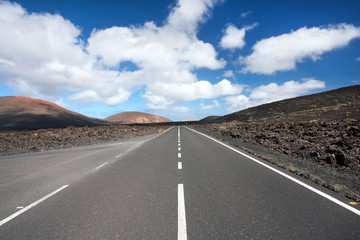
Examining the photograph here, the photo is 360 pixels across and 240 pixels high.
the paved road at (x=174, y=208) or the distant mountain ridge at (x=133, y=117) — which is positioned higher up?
the distant mountain ridge at (x=133, y=117)

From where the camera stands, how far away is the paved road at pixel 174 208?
124 inches

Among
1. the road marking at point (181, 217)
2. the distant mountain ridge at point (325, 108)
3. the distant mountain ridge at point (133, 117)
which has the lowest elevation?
the road marking at point (181, 217)

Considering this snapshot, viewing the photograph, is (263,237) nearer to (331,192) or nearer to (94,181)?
(331,192)

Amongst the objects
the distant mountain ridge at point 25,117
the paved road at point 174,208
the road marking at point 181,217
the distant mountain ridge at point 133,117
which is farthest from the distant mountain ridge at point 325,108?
the distant mountain ridge at point 133,117

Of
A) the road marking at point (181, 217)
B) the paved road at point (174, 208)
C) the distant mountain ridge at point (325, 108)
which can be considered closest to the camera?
the road marking at point (181, 217)

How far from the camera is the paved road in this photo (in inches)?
124

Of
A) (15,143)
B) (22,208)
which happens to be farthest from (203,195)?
(15,143)

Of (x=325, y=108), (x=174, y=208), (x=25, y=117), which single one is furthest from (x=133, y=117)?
(x=174, y=208)

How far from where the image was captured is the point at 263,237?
296 centimetres

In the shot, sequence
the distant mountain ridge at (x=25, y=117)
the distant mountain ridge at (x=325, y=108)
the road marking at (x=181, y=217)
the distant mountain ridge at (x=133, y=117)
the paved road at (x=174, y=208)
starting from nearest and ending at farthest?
the road marking at (x=181, y=217), the paved road at (x=174, y=208), the distant mountain ridge at (x=325, y=108), the distant mountain ridge at (x=25, y=117), the distant mountain ridge at (x=133, y=117)

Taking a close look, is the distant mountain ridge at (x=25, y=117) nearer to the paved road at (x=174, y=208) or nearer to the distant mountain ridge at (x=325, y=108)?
the distant mountain ridge at (x=325, y=108)

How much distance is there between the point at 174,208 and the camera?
401cm

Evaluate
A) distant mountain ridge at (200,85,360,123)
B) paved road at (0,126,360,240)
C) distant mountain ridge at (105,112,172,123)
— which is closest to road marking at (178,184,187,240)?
paved road at (0,126,360,240)

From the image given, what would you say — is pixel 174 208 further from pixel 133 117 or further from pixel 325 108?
pixel 133 117
